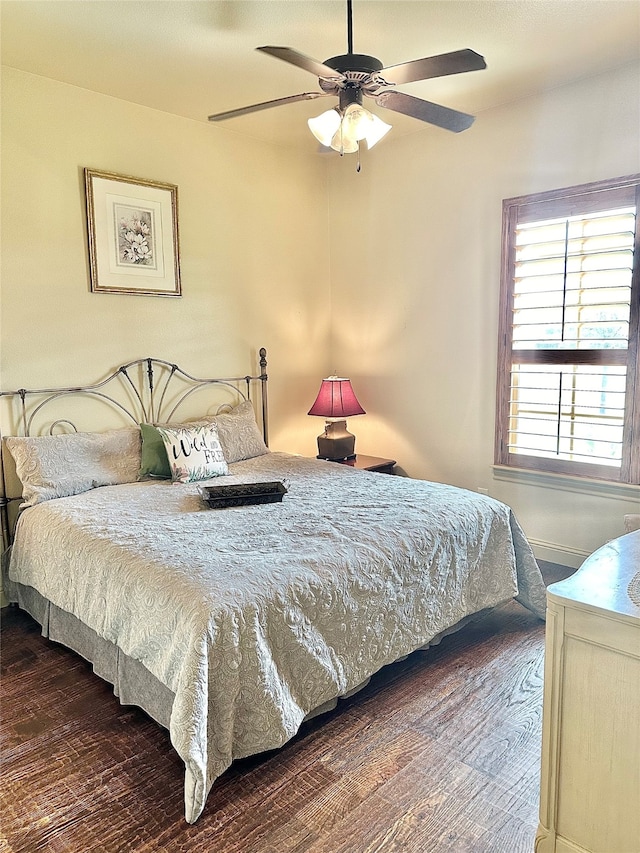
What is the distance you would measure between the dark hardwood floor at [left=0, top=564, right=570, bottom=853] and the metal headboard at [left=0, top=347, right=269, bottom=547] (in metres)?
1.28

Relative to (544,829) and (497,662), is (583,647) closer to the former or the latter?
(544,829)

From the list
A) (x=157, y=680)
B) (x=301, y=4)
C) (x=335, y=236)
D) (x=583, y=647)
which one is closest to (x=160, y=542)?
(x=157, y=680)

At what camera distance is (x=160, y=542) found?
87.5 inches

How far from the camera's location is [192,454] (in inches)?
128

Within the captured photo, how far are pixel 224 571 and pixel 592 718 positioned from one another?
116 cm

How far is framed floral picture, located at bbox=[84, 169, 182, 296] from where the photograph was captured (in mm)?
3311

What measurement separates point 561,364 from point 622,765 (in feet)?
8.13

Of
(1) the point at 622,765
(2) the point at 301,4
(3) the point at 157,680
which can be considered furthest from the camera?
(2) the point at 301,4

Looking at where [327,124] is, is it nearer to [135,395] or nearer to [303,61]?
[303,61]

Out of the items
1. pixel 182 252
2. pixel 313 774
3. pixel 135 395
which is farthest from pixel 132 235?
pixel 313 774

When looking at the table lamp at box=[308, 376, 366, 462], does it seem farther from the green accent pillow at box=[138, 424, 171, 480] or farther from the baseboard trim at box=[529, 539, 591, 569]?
the baseboard trim at box=[529, 539, 591, 569]

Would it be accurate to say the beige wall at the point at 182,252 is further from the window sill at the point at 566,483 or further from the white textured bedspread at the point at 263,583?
the window sill at the point at 566,483

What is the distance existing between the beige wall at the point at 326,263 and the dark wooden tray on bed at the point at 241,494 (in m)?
1.20

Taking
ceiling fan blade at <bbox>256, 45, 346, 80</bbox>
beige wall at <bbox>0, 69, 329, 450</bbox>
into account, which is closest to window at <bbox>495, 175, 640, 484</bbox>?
beige wall at <bbox>0, 69, 329, 450</bbox>
